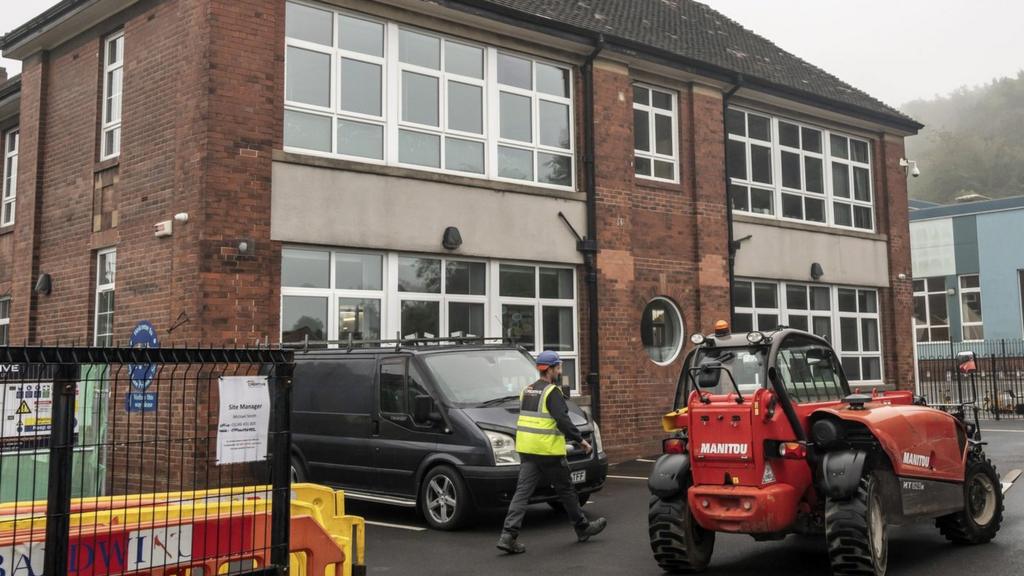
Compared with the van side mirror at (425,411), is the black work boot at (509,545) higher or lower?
lower

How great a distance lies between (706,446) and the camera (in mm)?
7324

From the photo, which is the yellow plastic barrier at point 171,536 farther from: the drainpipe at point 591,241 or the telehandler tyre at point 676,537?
the drainpipe at point 591,241

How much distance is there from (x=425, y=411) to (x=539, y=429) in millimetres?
1692

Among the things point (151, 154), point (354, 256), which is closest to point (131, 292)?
point (151, 154)

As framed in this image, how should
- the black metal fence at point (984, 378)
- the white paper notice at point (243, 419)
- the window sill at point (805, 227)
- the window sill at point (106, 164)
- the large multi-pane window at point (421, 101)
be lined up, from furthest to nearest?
1. the black metal fence at point (984, 378)
2. the window sill at point (805, 227)
3. the window sill at point (106, 164)
4. the large multi-pane window at point (421, 101)
5. the white paper notice at point (243, 419)

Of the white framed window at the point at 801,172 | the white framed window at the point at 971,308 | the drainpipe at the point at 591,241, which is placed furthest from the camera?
the white framed window at the point at 971,308

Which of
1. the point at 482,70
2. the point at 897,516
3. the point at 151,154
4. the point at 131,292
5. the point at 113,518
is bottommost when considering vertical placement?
the point at 897,516

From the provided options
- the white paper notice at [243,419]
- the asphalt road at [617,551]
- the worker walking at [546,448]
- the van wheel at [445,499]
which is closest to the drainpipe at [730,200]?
the asphalt road at [617,551]

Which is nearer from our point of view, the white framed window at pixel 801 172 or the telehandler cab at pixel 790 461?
the telehandler cab at pixel 790 461

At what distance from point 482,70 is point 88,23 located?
6157 mm

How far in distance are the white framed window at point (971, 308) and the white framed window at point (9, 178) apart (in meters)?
35.0

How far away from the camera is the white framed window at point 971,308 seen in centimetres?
3941

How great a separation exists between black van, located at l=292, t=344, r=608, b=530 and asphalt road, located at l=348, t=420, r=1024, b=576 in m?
0.39

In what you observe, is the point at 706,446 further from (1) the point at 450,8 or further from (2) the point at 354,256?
(1) the point at 450,8
